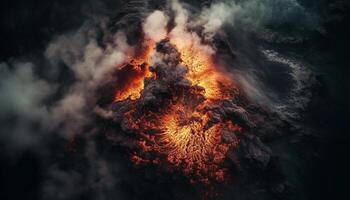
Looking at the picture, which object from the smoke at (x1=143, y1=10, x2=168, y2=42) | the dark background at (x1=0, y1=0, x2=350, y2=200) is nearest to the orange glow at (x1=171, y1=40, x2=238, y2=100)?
the smoke at (x1=143, y1=10, x2=168, y2=42)

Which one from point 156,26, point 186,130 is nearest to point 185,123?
point 186,130

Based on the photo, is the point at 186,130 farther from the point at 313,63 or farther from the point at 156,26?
the point at 313,63

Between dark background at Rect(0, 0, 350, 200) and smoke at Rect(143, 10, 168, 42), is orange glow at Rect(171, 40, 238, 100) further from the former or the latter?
dark background at Rect(0, 0, 350, 200)

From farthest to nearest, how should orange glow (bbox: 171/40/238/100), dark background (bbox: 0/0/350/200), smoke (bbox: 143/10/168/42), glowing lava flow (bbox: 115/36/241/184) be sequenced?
smoke (bbox: 143/10/168/42) → orange glow (bbox: 171/40/238/100) → dark background (bbox: 0/0/350/200) → glowing lava flow (bbox: 115/36/241/184)

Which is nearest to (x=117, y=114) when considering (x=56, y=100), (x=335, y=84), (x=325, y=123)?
(x=56, y=100)

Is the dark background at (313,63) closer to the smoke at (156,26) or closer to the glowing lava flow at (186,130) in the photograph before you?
the smoke at (156,26)

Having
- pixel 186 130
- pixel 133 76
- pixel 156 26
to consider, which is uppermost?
pixel 156 26

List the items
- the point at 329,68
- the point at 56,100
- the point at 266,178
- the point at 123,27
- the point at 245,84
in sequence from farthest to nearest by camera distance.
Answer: the point at 329,68 → the point at 123,27 → the point at 245,84 → the point at 56,100 → the point at 266,178

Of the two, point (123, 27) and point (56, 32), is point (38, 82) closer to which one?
point (56, 32)
